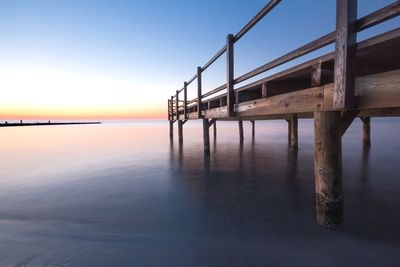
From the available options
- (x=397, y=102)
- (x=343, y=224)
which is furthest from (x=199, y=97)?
(x=397, y=102)

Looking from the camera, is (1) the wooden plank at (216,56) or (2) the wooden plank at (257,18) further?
(1) the wooden plank at (216,56)

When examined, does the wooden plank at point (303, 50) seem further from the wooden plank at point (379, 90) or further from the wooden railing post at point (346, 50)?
the wooden plank at point (379, 90)

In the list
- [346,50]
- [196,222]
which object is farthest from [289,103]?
[196,222]

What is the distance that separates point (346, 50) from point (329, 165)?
1466 mm

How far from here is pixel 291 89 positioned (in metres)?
4.00

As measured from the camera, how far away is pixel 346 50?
2.18 m

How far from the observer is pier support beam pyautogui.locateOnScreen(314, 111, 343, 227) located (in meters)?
Answer: 2.87

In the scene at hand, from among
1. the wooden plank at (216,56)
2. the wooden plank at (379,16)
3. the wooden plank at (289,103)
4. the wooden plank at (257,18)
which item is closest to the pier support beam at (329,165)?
the wooden plank at (289,103)

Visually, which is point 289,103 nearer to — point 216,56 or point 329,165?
point 329,165

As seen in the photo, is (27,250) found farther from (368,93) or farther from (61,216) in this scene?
(368,93)

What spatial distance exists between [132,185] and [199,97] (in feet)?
12.2

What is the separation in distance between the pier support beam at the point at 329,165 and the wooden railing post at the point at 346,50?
62cm

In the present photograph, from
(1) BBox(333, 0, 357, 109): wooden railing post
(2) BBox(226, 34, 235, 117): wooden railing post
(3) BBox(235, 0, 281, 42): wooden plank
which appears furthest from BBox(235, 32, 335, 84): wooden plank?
(2) BBox(226, 34, 235, 117): wooden railing post

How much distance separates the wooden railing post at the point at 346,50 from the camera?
7.14 ft
